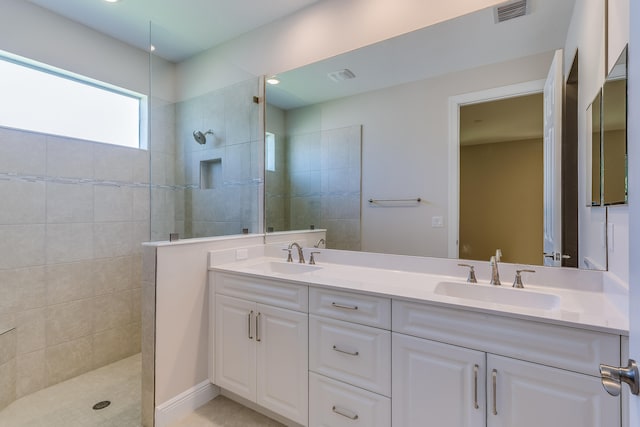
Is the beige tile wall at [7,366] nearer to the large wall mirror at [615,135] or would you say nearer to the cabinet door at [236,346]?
Answer: the cabinet door at [236,346]

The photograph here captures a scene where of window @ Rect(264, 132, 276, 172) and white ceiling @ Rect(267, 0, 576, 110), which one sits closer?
white ceiling @ Rect(267, 0, 576, 110)

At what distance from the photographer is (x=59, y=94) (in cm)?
254

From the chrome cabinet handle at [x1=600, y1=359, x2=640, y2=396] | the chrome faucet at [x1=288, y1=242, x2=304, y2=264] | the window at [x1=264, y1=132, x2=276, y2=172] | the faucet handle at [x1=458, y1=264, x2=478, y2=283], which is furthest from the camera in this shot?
the window at [x1=264, y1=132, x2=276, y2=172]

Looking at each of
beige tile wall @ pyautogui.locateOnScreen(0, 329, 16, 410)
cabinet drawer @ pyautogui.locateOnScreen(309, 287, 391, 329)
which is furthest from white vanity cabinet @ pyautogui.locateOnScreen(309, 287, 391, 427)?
beige tile wall @ pyautogui.locateOnScreen(0, 329, 16, 410)

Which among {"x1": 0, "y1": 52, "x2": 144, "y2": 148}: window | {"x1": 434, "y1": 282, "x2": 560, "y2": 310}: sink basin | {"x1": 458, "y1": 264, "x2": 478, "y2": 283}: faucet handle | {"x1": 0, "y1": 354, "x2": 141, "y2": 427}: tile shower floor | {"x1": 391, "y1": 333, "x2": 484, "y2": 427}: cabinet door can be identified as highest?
{"x1": 0, "y1": 52, "x2": 144, "y2": 148}: window

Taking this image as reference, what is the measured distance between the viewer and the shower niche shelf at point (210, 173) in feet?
9.22

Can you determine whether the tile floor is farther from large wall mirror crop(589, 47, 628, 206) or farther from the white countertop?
large wall mirror crop(589, 47, 628, 206)

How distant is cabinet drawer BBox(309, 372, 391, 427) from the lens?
4.84 ft

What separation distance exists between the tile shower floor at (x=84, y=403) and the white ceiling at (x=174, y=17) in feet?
8.46

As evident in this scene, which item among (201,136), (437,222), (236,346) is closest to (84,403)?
(236,346)

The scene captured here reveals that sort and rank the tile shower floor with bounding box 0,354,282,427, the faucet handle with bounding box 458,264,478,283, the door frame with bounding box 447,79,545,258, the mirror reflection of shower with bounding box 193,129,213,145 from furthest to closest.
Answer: the mirror reflection of shower with bounding box 193,129,213,145
the tile shower floor with bounding box 0,354,282,427
the door frame with bounding box 447,79,545,258
the faucet handle with bounding box 458,264,478,283

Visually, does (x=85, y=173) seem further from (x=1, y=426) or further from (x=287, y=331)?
(x=287, y=331)

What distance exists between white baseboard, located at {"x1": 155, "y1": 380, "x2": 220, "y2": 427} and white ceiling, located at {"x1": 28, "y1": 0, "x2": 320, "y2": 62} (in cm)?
249

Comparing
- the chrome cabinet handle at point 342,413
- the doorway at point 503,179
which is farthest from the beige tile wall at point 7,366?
the doorway at point 503,179
